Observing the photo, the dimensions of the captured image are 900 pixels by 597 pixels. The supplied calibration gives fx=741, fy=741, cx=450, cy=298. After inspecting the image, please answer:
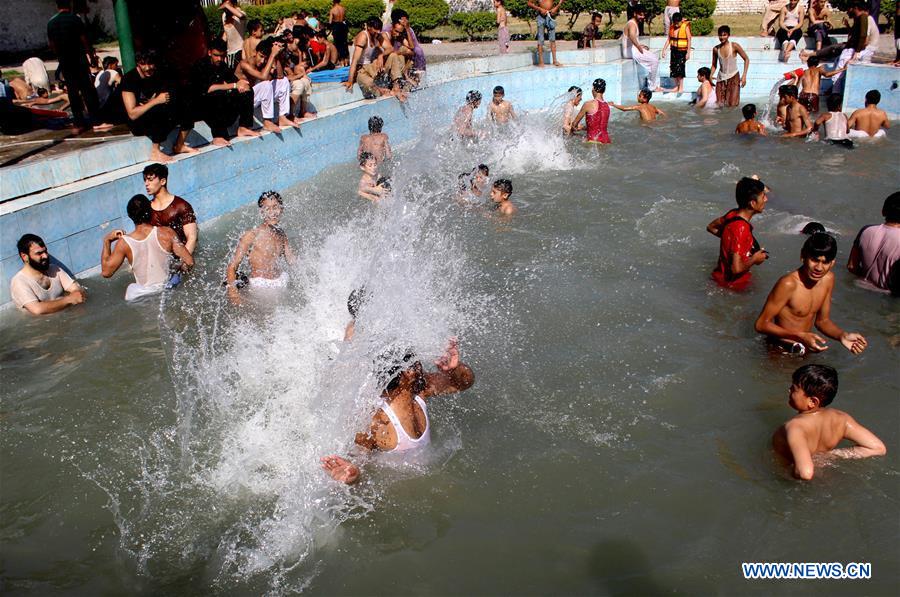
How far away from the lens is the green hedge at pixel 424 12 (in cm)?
2553

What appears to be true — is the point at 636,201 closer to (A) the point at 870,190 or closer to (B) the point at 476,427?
(A) the point at 870,190

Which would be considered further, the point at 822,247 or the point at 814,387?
the point at 822,247

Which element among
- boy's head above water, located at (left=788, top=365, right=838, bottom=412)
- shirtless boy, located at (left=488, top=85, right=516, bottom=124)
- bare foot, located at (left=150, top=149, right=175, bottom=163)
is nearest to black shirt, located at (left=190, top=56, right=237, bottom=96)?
bare foot, located at (left=150, top=149, right=175, bottom=163)

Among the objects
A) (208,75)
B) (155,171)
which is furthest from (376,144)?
(155,171)

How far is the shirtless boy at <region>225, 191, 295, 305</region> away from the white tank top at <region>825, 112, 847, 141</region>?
31.0 ft

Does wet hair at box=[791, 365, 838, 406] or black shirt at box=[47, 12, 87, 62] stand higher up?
black shirt at box=[47, 12, 87, 62]

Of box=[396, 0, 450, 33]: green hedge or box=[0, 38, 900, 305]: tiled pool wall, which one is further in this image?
box=[396, 0, 450, 33]: green hedge

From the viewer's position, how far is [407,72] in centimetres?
1384

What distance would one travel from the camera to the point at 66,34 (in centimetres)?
940

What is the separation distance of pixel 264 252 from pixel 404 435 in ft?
10.2

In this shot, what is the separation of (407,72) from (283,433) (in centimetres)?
1024

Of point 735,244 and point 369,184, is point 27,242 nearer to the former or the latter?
point 369,184

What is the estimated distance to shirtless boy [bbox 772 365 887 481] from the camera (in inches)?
168

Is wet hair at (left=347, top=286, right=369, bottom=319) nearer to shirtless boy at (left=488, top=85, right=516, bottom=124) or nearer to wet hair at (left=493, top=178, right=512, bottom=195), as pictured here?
wet hair at (left=493, top=178, right=512, bottom=195)
